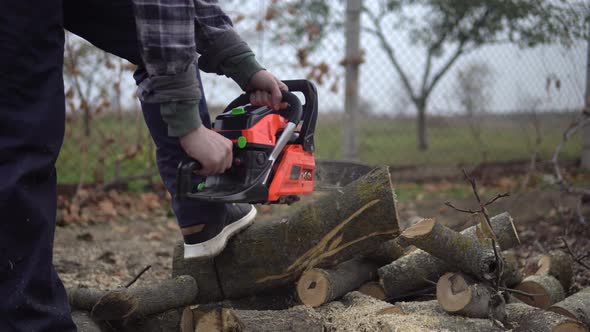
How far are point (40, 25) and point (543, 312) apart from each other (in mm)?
1748

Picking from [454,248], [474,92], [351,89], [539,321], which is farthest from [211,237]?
[474,92]

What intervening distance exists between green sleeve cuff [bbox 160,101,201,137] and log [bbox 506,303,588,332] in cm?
125

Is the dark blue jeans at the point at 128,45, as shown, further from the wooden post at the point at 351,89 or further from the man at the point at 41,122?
the wooden post at the point at 351,89

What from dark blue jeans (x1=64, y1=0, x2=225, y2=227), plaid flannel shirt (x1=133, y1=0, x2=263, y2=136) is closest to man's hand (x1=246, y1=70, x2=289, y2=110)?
dark blue jeans (x1=64, y1=0, x2=225, y2=227)

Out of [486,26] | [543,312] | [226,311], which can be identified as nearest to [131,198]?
[226,311]

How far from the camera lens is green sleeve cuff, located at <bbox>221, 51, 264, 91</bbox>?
2086 mm

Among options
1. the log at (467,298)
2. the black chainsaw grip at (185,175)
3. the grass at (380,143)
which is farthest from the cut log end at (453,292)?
the grass at (380,143)

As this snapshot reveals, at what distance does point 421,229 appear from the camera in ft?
6.72

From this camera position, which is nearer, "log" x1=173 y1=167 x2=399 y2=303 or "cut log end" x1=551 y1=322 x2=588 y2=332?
"cut log end" x1=551 y1=322 x2=588 y2=332

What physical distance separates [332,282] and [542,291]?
0.89 m

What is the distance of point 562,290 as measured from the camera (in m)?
2.43

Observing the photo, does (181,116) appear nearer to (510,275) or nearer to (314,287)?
(314,287)

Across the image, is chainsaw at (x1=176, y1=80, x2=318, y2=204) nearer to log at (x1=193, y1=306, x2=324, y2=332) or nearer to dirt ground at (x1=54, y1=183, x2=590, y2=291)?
log at (x1=193, y1=306, x2=324, y2=332)

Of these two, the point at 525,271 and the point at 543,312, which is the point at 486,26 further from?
the point at 543,312
